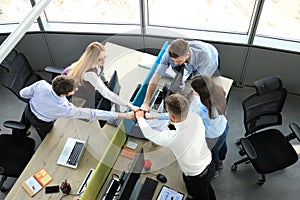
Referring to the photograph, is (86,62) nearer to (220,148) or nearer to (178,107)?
(178,107)

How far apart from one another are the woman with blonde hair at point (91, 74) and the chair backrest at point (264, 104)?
1124 millimetres

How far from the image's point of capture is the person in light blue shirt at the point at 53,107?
→ 3123 mm

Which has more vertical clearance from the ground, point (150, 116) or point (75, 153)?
point (150, 116)

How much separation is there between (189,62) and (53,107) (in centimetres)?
132

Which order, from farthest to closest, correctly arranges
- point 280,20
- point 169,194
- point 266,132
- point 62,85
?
point 280,20
point 266,132
point 62,85
point 169,194

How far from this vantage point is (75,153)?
3.18m

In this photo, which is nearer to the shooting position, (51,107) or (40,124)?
(51,107)

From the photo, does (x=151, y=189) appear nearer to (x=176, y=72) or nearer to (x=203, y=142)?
(x=203, y=142)

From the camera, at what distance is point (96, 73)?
3504 mm

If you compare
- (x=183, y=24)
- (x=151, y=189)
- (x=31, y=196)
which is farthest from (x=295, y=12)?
(x=31, y=196)

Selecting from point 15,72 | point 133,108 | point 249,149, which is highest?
point 133,108

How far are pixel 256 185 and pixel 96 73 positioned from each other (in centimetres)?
202

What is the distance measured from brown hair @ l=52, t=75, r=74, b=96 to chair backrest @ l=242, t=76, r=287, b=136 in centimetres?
166

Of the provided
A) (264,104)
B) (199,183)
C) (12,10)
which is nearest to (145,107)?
(199,183)
